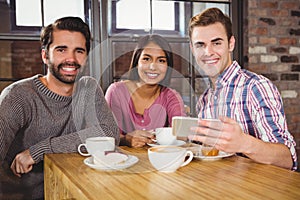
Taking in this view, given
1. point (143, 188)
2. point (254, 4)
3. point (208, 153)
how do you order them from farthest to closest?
point (254, 4), point (208, 153), point (143, 188)

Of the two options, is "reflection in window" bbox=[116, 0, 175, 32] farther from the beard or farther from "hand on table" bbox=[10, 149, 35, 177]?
"hand on table" bbox=[10, 149, 35, 177]

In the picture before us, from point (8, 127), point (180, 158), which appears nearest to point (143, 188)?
point (180, 158)

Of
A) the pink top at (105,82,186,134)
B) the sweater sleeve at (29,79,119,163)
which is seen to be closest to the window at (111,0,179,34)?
the sweater sleeve at (29,79,119,163)

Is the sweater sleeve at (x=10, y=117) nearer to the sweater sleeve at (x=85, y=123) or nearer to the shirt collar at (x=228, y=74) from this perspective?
the sweater sleeve at (x=85, y=123)

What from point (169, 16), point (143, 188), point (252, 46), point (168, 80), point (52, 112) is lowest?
point (143, 188)

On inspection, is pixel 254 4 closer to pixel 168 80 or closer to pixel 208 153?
pixel 168 80

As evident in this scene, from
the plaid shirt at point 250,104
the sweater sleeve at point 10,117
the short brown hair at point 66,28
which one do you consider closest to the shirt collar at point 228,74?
the plaid shirt at point 250,104

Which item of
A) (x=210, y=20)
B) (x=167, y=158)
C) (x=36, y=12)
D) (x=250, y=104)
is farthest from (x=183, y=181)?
(x=36, y=12)

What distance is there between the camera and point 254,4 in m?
2.17

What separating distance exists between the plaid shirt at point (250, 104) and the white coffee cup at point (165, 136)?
27cm

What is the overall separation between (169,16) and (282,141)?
1073 millimetres

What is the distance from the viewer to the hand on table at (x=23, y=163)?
1.22 meters

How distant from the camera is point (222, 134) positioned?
38.2 inches

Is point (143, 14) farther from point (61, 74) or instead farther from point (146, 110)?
point (146, 110)
